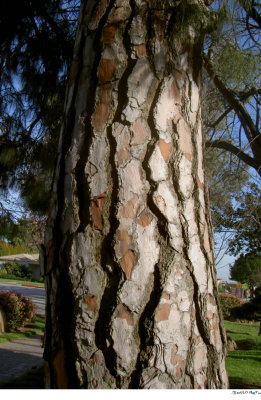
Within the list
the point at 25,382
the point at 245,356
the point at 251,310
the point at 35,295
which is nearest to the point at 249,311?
the point at 251,310

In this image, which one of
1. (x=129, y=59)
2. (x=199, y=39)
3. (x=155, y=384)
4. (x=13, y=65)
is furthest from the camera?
(x=13, y=65)

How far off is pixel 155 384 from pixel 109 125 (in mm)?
768

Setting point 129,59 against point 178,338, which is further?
point 129,59

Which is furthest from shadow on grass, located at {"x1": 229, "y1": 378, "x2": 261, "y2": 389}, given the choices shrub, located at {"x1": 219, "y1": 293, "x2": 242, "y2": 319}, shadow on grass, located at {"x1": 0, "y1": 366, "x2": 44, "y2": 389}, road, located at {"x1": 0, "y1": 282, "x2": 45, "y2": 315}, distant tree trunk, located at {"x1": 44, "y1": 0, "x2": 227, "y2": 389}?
road, located at {"x1": 0, "y1": 282, "x2": 45, "y2": 315}

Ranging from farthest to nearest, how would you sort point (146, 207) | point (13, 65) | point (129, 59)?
point (13, 65), point (129, 59), point (146, 207)

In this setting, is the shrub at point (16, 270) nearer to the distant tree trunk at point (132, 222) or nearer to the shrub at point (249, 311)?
the shrub at point (249, 311)

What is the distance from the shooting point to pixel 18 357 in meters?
9.92

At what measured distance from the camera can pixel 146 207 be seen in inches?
50.9

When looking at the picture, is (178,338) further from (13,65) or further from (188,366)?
(13,65)

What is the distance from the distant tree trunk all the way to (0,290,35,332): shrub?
12.8 meters

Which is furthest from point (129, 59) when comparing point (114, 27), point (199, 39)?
point (199, 39)

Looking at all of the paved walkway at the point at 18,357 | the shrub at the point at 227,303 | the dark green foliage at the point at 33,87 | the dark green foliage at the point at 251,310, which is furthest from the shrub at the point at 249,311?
the dark green foliage at the point at 33,87

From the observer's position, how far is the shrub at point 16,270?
41.9m

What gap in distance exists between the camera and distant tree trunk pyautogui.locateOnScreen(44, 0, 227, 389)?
1207mm
